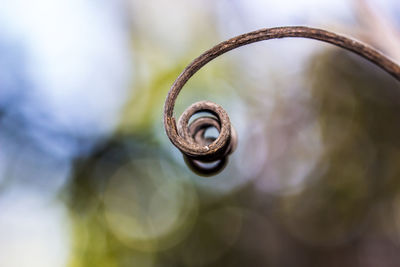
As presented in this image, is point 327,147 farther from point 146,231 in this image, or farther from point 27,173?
point 27,173

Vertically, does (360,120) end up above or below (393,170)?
above

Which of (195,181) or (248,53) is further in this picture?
(195,181)

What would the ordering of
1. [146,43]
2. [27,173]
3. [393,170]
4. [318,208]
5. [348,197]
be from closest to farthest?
[393,170]
[348,197]
[318,208]
[27,173]
[146,43]

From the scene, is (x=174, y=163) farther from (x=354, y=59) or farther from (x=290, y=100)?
(x=354, y=59)

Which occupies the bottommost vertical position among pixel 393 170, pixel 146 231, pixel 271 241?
pixel 146 231

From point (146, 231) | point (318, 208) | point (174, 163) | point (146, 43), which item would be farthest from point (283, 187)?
point (146, 43)

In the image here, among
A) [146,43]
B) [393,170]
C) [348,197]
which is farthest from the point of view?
[146,43]

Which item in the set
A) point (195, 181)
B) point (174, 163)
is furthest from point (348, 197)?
point (174, 163)
